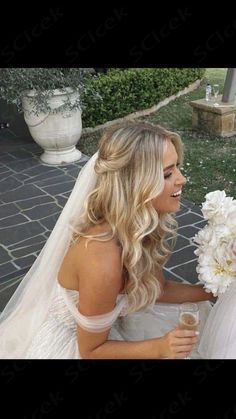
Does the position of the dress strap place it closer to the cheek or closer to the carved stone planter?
the cheek

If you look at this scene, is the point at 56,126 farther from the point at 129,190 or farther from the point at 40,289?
the point at 129,190

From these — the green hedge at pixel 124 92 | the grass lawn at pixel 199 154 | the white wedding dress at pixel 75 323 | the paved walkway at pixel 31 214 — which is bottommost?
the grass lawn at pixel 199 154

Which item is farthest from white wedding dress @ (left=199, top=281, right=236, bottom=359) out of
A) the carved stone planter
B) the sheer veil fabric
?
the carved stone planter

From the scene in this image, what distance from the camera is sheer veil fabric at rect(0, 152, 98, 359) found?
219cm

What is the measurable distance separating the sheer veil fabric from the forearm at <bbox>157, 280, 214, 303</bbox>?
53cm

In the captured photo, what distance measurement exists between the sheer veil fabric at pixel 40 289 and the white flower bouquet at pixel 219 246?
1.84 ft

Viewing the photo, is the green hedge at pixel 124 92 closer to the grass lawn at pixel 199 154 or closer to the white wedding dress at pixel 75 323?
the grass lawn at pixel 199 154

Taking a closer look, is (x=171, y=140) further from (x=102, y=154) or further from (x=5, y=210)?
(x=5, y=210)

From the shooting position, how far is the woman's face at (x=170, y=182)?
181cm

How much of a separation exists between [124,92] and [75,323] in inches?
225

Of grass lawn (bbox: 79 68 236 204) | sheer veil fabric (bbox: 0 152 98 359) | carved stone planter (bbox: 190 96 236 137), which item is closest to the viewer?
sheer veil fabric (bbox: 0 152 98 359)

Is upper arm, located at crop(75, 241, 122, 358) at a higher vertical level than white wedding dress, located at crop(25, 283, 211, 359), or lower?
higher

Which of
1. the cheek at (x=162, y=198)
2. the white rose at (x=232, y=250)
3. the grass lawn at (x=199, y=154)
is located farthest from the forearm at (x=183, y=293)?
the grass lawn at (x=199, y=154)
